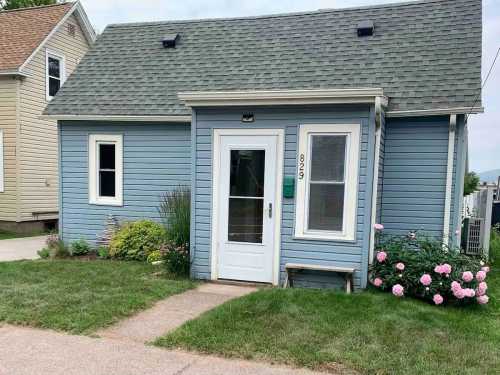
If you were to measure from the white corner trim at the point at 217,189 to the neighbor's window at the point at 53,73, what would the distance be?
→ 9.09 metres

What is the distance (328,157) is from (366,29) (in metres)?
3.44

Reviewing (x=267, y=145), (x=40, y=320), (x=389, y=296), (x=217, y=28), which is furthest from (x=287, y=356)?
(x=217, y=28)

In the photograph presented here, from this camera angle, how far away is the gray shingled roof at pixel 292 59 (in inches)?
274

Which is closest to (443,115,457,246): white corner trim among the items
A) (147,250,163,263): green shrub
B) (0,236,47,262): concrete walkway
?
(147,250,163,263): green shrub

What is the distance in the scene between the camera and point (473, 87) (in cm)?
649

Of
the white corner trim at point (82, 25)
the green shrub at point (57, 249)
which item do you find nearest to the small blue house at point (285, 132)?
the green shrub at point (57, 249)

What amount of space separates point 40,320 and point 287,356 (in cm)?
269

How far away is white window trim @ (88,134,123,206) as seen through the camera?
856 cm

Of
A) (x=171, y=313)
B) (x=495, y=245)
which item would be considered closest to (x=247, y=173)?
(x=171, y=313)

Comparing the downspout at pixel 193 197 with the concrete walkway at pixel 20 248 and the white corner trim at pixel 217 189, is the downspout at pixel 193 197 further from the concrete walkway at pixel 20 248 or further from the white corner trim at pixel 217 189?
the concrete walkway at pixel 20 248

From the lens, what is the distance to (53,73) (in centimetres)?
1348

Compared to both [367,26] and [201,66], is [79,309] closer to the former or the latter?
[201,66]

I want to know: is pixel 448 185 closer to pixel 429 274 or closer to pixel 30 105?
pixel 429 274

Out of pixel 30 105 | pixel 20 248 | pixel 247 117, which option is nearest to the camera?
pixel 247 117
